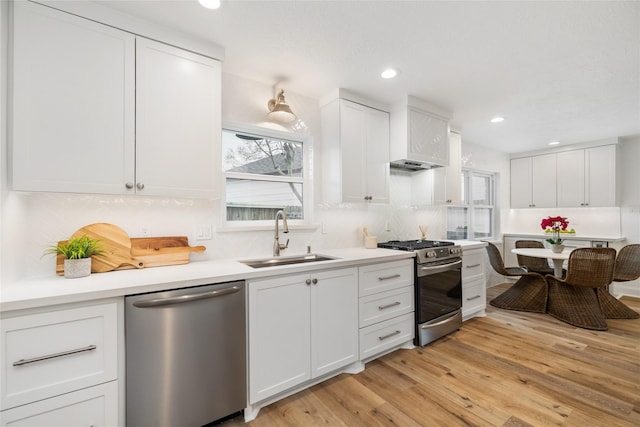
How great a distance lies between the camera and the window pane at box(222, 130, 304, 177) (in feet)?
8.16

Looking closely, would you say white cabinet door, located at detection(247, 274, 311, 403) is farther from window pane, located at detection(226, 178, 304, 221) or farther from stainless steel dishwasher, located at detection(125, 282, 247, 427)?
window pane, located at detection(226, 178, 304, 221)

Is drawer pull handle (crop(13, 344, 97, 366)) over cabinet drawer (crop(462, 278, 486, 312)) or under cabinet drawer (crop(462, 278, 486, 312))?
over

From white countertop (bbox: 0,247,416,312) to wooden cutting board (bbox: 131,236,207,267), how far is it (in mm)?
58

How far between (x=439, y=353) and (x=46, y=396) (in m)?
2.73

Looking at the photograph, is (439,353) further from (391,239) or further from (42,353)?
(42,353)

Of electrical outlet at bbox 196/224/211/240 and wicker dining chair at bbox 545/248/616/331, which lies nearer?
electrical outlet at bbox 196/224/211/240

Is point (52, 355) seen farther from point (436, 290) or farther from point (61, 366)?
point (436, 290)

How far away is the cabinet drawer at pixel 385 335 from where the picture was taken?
2324 mm

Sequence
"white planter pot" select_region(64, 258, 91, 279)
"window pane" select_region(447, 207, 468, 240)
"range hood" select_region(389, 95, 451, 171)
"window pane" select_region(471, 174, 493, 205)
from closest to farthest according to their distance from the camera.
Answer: "white planter pot" select_region(64, 258, 91, 279), "range hood" select_region(389, 95, 451, 171), "window pane" select_region(447, 207, 468, 240), "window pane" select_region(471, 174, 493, 205)

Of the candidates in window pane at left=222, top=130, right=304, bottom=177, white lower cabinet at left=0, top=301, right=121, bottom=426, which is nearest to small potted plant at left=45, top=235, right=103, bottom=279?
white lower cabinet at left=0, top=301, right=121, bottom=426

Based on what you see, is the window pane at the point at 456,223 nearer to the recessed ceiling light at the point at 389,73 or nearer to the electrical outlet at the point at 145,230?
the recessed ceiling light at the point at 389,73

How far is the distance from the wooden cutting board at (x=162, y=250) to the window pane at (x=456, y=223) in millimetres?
3964

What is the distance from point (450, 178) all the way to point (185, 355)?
3.56 meters

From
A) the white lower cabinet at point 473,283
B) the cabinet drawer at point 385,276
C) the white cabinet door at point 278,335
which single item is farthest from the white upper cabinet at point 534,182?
the white cabinet door at point 278,335
